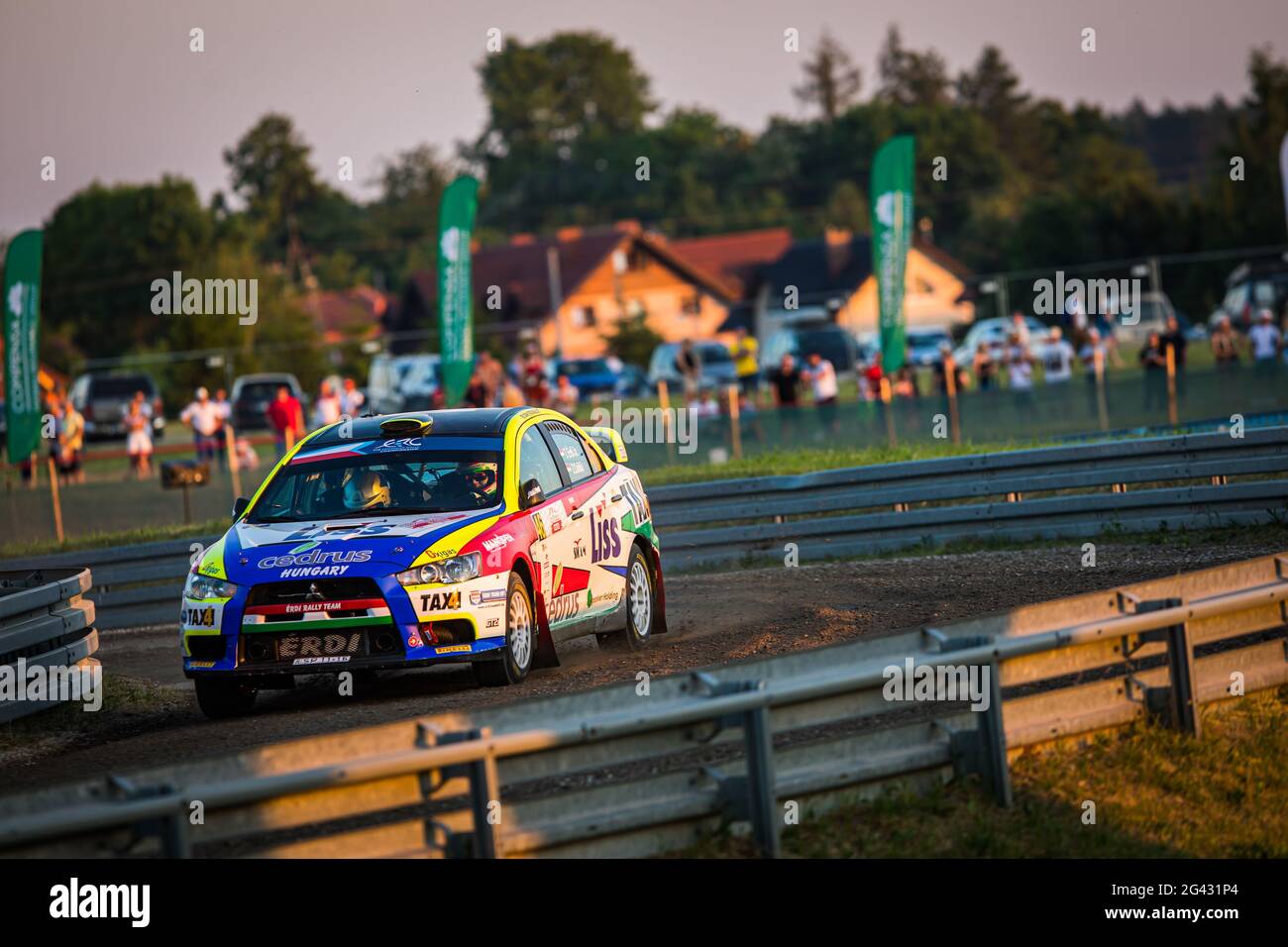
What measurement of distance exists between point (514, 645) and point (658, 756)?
4.02 metres

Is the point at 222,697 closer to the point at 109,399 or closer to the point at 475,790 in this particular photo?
the point at 475,790

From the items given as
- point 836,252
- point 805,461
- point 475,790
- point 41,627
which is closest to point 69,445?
point 805,461

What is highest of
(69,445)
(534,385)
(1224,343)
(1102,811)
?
(1224,343)

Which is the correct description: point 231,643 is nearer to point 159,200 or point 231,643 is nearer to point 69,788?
point 69,788

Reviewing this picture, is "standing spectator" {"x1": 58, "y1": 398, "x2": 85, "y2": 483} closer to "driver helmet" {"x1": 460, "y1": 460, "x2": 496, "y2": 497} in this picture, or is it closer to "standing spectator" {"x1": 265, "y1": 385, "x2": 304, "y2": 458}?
"standing spectator" {"x1": 265, "y1": 385, "x2": 304, "y2": 458}

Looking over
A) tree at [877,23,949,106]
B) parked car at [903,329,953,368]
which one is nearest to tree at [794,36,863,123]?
tree at [877,23,949,106]

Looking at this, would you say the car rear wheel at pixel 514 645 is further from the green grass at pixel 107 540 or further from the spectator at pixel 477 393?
the spectator at pixel 477 393

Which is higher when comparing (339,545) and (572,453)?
(572,453)

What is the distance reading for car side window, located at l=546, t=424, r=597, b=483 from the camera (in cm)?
1199

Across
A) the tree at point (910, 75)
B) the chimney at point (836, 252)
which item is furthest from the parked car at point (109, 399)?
the tree at point (910, 75)

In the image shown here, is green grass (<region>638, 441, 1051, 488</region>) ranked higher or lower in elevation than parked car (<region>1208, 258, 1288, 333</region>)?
lower

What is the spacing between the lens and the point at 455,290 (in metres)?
28.1

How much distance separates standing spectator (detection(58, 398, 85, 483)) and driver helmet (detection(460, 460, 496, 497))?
22.4m
